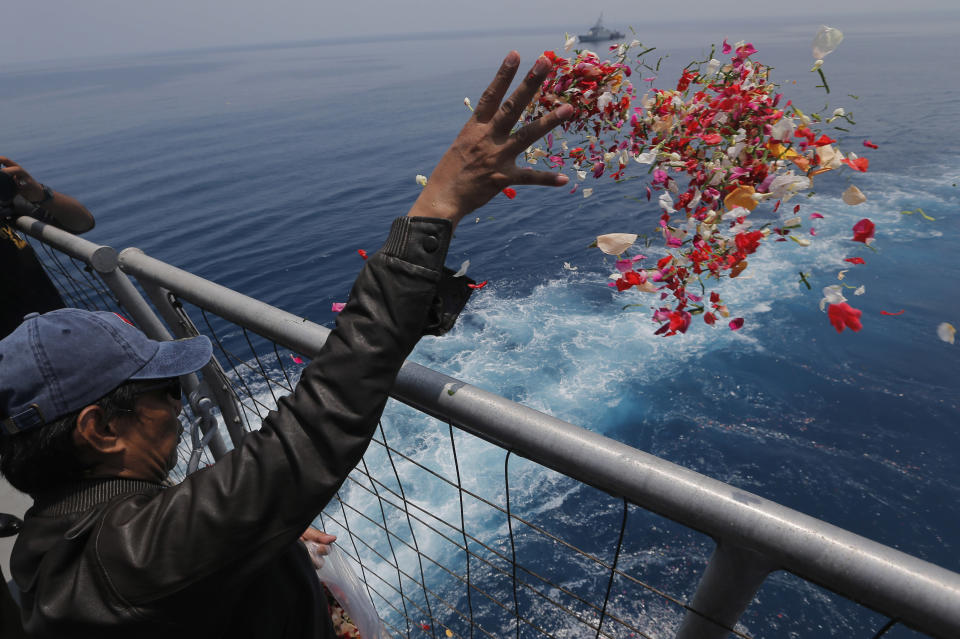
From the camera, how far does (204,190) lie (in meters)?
23.2

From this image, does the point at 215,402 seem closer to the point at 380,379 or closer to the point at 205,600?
the point at 205,600

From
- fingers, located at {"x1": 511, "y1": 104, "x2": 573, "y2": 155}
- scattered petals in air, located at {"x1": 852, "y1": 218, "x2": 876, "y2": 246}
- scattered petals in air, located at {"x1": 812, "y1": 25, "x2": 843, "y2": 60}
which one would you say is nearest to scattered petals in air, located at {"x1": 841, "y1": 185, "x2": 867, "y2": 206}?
scattered petals in air, located at {"x1": 852, "y1": 218, "x2": 876, "y2": 246}

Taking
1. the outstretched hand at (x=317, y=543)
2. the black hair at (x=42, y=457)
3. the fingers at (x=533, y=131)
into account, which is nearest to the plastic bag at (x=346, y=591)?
the outstretched hand at (x=317, y=543)

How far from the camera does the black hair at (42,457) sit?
1162mm

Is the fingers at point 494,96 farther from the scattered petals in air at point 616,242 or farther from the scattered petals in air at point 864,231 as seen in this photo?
the scattered petals in air at point 864,231

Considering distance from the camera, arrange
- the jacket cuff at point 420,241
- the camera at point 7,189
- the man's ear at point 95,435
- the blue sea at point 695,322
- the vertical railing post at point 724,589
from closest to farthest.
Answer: the vertical railing post at point 724,589, the jacket cuff at point 420,241, the man's ear at point 95,435, the camera at point 7,189, the blue sea at point 695,322

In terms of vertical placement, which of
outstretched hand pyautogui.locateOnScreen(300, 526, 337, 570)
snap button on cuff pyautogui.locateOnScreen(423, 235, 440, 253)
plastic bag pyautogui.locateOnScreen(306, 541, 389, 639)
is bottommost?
plastic bag pyautogui.locateOnScreen(306, 541, 389, 639)

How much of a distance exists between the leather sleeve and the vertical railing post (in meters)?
0.73

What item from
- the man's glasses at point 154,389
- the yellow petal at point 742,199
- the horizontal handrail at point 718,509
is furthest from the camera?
the yellow petal at point 742,199

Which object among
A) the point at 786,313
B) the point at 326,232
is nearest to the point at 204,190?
the point at 326,232

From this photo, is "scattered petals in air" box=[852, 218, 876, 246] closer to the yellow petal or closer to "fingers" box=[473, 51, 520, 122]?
the yellow petal

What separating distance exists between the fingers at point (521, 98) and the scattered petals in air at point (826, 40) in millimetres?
1186

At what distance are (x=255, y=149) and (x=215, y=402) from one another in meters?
33.0

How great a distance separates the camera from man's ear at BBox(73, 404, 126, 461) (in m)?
1.21
